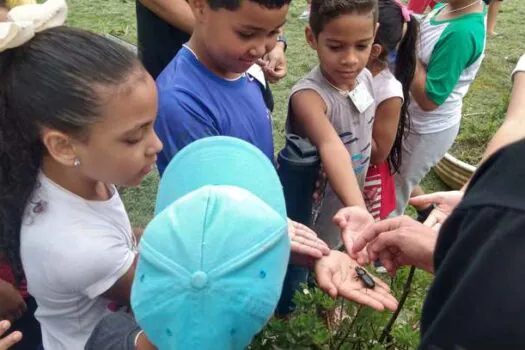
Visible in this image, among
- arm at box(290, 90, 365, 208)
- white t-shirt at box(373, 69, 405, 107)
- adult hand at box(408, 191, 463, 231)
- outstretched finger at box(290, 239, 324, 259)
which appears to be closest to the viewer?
outstretched finger at box(290, 239, 324, 259)

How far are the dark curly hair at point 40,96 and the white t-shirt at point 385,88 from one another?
112 centimetres

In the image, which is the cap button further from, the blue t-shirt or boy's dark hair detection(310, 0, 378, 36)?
boy's dark hair detection(310, 0, 378, 36)

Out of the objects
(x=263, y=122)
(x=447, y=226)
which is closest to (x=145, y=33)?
(x=263, y=122)

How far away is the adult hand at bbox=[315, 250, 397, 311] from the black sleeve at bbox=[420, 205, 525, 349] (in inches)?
24.9

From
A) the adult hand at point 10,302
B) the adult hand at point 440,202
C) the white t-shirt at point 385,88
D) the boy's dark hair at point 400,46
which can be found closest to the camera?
the adult hand at point 10,302

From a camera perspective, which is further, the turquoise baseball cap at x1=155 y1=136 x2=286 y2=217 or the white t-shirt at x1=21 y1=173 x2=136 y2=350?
the white t-shirt at x1=21 y1=173 x2=136 y2=350

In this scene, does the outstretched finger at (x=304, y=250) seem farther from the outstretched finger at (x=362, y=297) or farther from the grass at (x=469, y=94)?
the grass at (x=469, y=94)

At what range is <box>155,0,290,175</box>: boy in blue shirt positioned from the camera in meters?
1.56

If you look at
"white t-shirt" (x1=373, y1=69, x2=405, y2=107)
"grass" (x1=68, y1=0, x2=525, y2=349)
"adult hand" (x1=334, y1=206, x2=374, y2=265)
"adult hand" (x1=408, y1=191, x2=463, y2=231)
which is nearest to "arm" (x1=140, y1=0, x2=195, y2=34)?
"white t-shirt" (x1=373, y1=69, x2=405, y2=107)

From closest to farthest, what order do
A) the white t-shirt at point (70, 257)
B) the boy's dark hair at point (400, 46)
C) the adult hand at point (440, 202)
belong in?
1. the white t-shirt at point (70, 257)
2. the adult hand at point (440, 202)
3. the boy's dark hair at point (400, 46)

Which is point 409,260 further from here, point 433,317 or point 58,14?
point 58,14

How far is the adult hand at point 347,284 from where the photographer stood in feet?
4.29

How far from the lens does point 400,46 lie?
2.44 m

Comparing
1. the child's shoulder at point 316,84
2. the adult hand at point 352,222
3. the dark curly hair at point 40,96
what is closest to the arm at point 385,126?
the child's shoulder at point 316,84
